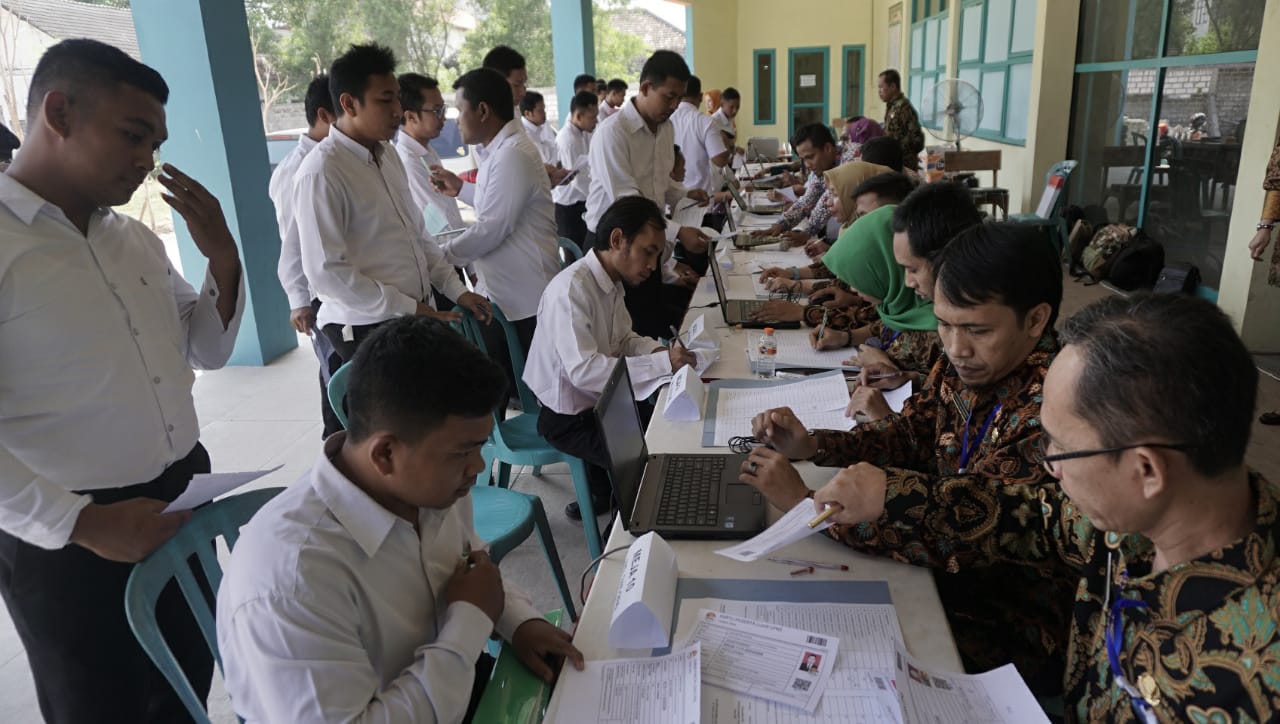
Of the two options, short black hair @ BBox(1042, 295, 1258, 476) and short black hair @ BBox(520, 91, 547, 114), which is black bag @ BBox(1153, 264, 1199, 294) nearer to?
short black hair @ BBox(1042, 295, 1258, 476)

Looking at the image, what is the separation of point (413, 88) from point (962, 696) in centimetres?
344

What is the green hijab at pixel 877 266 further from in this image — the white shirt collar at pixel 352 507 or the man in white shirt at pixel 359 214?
the white shirt collar at pixel 352 507

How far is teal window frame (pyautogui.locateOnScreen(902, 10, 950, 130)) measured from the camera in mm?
9992

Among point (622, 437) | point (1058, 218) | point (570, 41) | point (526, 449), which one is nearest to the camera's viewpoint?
point (622, 437)

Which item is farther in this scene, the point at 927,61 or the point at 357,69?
the point at 927,61

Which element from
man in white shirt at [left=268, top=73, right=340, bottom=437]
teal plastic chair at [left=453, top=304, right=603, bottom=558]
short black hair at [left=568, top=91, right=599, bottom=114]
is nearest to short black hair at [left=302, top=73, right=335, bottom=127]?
man in white shirt at [left=268, top=73, right=340, bottom=437]

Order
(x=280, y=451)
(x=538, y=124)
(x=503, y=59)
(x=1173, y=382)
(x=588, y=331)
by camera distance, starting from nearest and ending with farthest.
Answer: (x=1173, y=382)
(x=588, y=331)
(x=280, y=451)
(x=503, y=59)
(x=538, y=124)

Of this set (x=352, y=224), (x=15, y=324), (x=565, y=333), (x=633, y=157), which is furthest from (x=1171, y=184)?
(x=15, y=324)

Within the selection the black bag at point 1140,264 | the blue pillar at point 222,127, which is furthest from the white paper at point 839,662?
the black bag at point 1140,264

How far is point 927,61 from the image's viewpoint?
10992 mm

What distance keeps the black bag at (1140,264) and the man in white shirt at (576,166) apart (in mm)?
3449

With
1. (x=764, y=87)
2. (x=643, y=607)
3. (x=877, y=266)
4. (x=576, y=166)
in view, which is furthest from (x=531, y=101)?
(x=764, y=87)

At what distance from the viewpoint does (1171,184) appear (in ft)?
17.2

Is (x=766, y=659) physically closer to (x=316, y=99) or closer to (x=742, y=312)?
(x=742, y=312)
